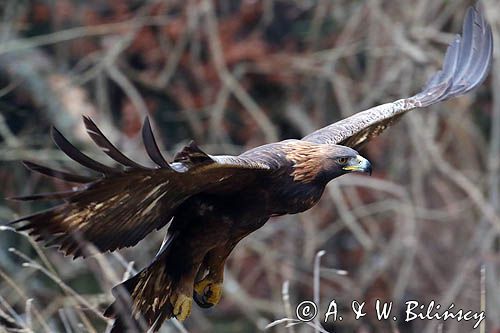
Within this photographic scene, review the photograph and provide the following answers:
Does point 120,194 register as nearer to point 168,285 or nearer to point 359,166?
point 168,285

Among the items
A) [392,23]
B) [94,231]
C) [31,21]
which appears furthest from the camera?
[31,21]

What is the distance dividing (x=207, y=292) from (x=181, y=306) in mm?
223

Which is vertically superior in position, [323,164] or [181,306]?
[323,164]

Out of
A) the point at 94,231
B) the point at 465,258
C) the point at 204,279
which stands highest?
the point at 94,231

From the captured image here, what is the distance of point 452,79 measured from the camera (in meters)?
5.85

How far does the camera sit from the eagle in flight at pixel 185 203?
147 inches

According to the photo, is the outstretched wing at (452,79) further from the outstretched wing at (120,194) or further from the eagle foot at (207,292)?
the outstretched wing at (120,194)

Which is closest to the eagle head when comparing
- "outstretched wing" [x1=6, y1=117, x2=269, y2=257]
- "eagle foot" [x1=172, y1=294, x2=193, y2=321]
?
"outstretched wing" [x1=6, y1=117, x2=269, y2=257]

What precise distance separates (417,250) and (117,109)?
2.81m

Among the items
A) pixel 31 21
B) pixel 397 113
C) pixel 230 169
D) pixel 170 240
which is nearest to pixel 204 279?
pixel 170 240

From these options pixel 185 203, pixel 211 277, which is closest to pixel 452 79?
pixel 211 277

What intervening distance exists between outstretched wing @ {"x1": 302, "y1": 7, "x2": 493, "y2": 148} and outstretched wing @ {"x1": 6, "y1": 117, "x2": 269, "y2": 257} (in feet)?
3.87

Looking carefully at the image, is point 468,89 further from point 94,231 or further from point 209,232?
point 94,231

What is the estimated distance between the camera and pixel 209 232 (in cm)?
452
